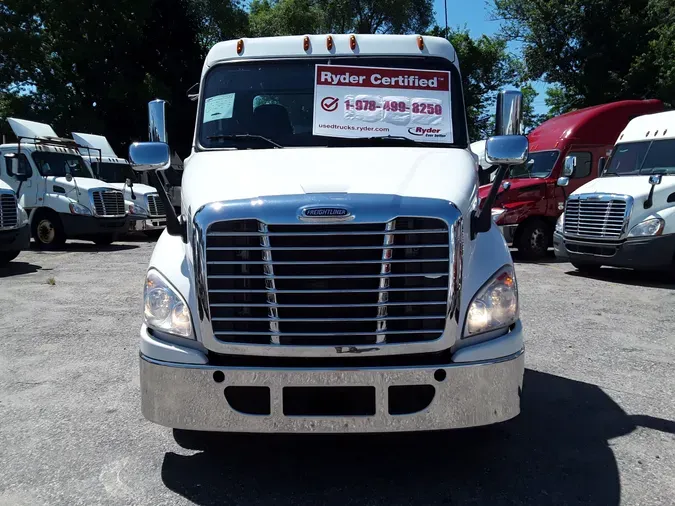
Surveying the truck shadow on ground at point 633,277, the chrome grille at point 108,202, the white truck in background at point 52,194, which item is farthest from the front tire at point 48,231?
the truck shadow on ground at point 633,277

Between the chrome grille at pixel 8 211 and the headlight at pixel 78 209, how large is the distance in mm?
3473

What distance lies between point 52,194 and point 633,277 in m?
12.6

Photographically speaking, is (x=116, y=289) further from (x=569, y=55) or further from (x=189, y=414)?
(x=569, y=55)

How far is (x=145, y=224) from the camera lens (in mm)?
17641

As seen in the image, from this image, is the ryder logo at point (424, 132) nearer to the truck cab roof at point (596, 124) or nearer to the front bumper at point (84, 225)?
the truck cab roof at point (596, 124)

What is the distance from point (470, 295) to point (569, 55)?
2552 cm

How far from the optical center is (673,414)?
4461 mm

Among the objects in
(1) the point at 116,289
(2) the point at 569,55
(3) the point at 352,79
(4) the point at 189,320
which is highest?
(2) the point at 569,55

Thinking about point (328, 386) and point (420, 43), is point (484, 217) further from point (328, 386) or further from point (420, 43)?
point (420, 43)

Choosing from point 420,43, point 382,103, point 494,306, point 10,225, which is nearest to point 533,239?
point 420,43

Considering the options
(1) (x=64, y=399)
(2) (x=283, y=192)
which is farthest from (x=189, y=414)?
(1) (x=64, y=399)

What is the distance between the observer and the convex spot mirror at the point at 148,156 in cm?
411

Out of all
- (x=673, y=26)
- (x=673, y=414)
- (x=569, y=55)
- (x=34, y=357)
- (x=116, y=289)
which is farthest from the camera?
(x=569, y=55)

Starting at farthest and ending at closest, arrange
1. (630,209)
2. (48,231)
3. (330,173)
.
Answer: (48,231)
(630,209)
(330,173)
